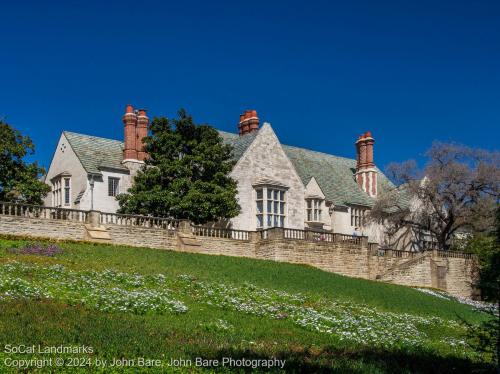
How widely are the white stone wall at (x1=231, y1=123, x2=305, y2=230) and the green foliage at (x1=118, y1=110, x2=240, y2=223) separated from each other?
343 cm

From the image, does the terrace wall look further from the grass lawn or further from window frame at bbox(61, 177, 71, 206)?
window frame at bbox(61, 177, 71, 206)

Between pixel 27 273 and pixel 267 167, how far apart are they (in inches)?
1181

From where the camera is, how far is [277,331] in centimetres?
1588

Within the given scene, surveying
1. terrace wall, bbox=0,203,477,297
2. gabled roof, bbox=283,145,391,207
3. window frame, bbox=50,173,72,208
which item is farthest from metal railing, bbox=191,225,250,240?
gabled roof, bbox=283,145,391,207

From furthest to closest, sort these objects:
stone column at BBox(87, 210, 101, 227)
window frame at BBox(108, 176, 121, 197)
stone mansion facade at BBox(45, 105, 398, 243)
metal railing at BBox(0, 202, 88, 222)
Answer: window frame at BBox(108, 176, 121, 197), stone mansion facade at BBox(45, 105, 398, 243), stone column at BBox(87, 210, 101, 227), metal railing at BBox(0, 202, 88, 222)

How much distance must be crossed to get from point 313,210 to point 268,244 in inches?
553

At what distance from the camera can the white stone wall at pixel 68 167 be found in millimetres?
45844

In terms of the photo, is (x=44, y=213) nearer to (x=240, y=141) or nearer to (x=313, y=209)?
(x=240, y=141)

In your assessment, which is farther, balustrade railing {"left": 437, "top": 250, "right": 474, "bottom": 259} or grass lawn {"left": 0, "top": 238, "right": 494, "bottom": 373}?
balustrade railing {"left": 437, "top": 250, "right": 474, "bottom": 259}

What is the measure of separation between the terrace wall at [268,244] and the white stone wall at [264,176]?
5.02 m

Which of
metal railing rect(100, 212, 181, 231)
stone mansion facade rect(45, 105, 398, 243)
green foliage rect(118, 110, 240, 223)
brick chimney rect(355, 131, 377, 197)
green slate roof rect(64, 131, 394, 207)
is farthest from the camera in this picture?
brick chimney rect(355, 131, 377, 197)

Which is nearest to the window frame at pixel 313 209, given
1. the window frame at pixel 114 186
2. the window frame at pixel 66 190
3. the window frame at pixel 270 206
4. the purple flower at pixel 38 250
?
the window frame at pixel 270 206

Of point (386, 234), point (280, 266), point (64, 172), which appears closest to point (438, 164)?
point (386, 234)

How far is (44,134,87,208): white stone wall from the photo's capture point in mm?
45844
